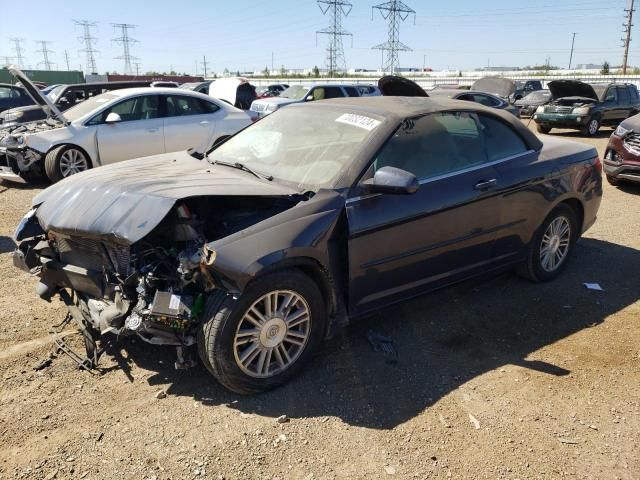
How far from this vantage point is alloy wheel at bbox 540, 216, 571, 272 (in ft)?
15.8

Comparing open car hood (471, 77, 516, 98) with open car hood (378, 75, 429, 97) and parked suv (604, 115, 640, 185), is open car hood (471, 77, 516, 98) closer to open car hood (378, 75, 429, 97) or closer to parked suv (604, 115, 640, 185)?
parked suv (604, 115, 640, 185)

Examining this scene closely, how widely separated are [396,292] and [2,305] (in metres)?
3.11

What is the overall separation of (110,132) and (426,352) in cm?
698

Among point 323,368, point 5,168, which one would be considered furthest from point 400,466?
point 5,168

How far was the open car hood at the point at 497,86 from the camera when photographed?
17.9 metres

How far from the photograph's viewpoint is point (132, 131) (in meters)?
8.84

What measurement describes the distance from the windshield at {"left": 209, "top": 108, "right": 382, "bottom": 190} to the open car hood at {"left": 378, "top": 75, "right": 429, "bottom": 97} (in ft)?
5.91

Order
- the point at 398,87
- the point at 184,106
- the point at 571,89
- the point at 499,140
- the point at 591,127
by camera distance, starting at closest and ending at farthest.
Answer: the point at 499,140, the point at 398,87, the point at 184,106, the point at 591,127, the point at 571,89

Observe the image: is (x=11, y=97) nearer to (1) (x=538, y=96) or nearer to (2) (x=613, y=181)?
(2) (x=613, y=181)

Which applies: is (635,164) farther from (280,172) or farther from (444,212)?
(280,172)

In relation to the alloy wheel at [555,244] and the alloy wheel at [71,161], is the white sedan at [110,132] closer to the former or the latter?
the alloy wheel at [71,161]

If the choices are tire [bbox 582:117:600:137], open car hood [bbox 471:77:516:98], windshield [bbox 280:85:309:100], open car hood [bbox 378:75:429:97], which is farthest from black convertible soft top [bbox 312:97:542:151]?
open car hood [bbox 471:77:516:98]

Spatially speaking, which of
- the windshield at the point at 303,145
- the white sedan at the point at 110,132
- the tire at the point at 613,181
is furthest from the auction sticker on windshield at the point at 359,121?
the tire at the point at 613,181

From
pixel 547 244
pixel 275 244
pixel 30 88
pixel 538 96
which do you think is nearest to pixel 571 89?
pixel 538 96
